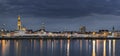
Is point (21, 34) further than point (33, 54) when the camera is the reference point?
Yes

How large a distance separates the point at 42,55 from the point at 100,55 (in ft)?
32.9

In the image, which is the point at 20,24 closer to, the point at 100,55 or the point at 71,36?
the point at 71,36

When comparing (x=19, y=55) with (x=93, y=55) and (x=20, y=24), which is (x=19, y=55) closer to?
(x=93, y=55)

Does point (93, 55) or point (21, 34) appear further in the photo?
point (21, 34)

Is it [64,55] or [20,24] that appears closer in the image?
[64,55]

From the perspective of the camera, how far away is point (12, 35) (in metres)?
191

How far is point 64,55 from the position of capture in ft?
211

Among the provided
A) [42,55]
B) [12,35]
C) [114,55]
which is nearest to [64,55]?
[42,55]

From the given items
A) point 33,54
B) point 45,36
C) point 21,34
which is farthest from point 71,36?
point 33,54

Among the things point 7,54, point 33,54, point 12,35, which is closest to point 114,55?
point 33,54

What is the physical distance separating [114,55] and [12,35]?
12890 cm

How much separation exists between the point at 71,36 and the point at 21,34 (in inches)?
1016

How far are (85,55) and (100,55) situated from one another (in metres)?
2.59

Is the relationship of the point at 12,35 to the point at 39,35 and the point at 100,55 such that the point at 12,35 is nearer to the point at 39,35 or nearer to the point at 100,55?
the point at 39,35
